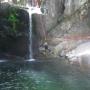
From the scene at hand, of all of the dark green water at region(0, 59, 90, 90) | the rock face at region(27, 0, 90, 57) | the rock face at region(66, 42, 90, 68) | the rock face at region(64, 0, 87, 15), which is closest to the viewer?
the dark green water at region(0, 59, 90, 90)

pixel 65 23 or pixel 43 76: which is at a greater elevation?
pixel 65 23

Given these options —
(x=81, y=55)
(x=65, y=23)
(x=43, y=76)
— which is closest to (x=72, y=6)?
(x=65, y=23)

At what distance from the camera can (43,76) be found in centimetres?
2239

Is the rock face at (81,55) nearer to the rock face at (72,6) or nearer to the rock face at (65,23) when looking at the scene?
the rock face at (65,23)

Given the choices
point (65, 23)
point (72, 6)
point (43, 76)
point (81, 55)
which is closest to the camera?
point (43, 76)

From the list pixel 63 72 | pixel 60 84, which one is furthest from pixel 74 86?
pixel 63 72

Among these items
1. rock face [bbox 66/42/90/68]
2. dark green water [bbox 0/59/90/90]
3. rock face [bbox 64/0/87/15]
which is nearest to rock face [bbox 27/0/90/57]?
rock face [bbox 64/0/87/15]

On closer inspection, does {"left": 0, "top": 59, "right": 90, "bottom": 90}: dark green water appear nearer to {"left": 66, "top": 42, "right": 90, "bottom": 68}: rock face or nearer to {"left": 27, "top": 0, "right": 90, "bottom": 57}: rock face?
{"left": 66, "top": 42, "right": 90, "bottom": 68}: rock face

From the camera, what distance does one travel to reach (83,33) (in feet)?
104

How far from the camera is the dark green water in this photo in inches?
778

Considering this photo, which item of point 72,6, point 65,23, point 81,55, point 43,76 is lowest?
point 43,76

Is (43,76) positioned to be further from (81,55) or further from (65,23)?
(65,23)

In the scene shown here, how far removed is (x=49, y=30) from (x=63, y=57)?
15.7 ft

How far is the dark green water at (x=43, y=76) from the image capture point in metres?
19.8
